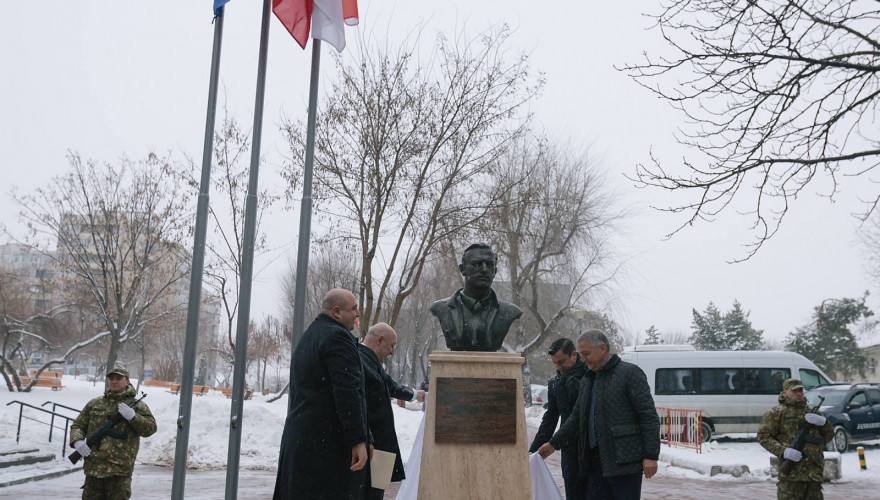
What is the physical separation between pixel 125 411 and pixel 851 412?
16599mm

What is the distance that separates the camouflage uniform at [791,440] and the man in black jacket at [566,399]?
2.33m

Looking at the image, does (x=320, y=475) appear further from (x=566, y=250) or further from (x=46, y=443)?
(x=566, y=250)

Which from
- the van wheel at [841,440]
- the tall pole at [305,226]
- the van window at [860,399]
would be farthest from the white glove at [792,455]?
the van window at [860,399]

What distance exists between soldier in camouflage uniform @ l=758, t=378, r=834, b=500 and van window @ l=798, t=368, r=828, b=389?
45.4ft

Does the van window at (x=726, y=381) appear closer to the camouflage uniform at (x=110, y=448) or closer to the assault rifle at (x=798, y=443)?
the assault rifle at (x=798, y=443)

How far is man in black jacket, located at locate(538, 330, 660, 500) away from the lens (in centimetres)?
534

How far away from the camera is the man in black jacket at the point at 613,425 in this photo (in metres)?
5.34

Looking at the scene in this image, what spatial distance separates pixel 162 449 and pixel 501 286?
21456 mm

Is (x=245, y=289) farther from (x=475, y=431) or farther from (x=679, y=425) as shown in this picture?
(x=679, y=425)

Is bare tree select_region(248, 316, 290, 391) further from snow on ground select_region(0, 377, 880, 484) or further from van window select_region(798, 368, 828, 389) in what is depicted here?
van window select_region(798, 368, 828, 389)

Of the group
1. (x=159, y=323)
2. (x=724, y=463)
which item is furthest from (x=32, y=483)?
(x=159, y=323)

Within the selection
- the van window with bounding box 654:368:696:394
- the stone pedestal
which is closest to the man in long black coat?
the stone pedestal

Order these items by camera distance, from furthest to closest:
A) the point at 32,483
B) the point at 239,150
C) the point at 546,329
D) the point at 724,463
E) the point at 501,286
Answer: the point at 501,286, the point at 546,329, the point at 239,150, the point at 724,463, the point at 32,483

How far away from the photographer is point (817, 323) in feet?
167
